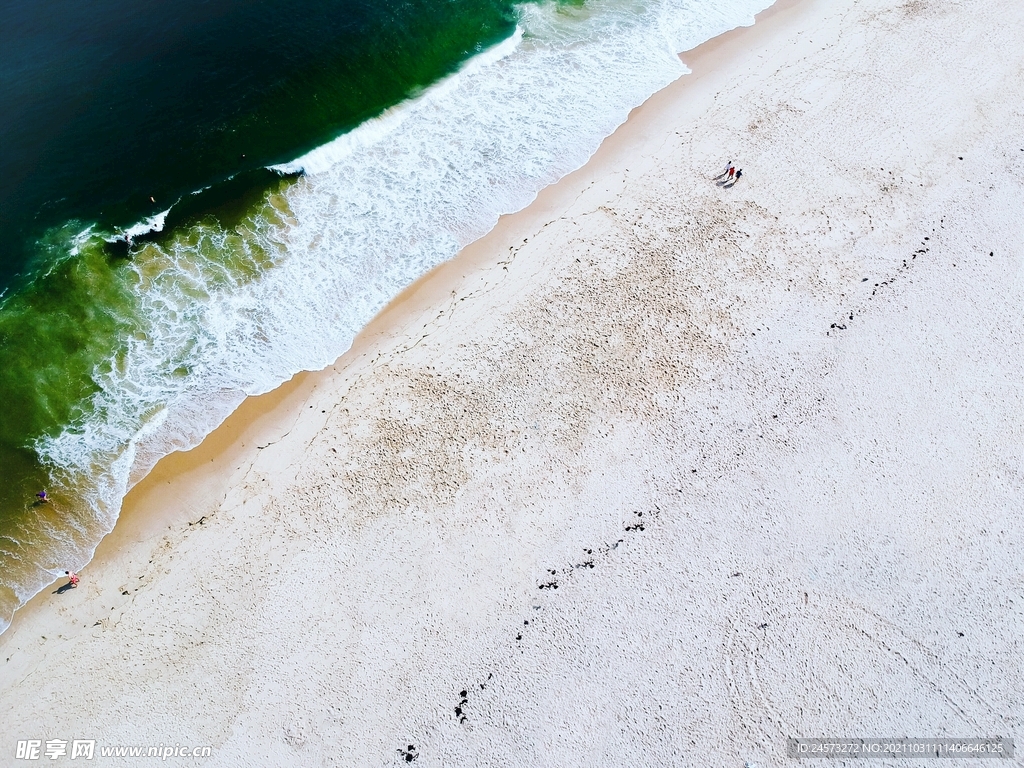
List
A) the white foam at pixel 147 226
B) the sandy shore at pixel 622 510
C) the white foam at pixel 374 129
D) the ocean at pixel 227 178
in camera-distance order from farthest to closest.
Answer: the white foam at pixel 374 129
the white foam at pixel 147 226
the ocean at pixel 227 178
the sandy shore at pixel 622 510

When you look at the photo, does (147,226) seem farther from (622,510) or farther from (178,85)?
(622,510)

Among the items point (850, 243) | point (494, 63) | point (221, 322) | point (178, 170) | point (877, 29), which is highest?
point (178, 170)

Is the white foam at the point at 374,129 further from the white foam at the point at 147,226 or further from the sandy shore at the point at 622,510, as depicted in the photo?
the sandy shore at the point at 622,510

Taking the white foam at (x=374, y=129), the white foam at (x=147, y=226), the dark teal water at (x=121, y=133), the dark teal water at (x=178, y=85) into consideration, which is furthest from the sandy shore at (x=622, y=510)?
the dark teal water at (x=178, y=85)

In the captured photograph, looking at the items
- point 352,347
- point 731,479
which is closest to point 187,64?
point 352,347

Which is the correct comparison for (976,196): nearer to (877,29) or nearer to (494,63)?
(877,29)

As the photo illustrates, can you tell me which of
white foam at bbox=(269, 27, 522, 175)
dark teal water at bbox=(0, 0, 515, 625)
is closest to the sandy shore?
dark teal water at bbox=(0, 0, 515, 625)
